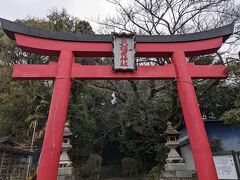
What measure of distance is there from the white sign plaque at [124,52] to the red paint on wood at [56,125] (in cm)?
138

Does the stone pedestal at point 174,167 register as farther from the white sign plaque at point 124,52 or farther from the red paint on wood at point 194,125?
the white sign plaque at point 124,52

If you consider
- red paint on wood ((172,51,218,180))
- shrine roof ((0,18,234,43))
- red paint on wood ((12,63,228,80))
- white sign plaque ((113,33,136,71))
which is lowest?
red paint on wood ((172,51,218,180))

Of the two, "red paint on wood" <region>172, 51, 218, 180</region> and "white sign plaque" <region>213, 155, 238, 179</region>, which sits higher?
"red paint on wood" <region>172, 51, 218, 180</region>

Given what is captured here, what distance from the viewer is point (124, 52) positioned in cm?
708

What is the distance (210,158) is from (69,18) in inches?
761

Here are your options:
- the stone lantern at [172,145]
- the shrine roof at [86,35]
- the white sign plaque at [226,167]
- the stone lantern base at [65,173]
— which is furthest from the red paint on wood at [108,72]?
the stone lantern base at [65,173]

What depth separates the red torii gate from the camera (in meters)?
5.87

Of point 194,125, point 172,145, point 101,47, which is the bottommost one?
point 194,125

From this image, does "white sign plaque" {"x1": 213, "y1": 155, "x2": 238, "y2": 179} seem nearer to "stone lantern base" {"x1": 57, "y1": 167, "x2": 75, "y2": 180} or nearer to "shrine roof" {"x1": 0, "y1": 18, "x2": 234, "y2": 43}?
"shrine roof" {"x1": 0, "y1": 18, "x2": 234, "y2": 43}

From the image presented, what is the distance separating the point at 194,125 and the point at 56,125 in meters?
3.60

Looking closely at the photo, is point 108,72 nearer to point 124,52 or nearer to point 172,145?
point 124,52

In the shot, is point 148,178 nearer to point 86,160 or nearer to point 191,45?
point 86,160

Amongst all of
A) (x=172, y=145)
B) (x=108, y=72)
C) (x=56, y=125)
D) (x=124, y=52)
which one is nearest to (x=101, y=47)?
(x=124, y=52)

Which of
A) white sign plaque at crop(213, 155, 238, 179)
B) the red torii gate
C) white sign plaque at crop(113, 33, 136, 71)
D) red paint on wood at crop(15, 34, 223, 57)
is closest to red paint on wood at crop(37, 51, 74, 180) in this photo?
the red torii gate
